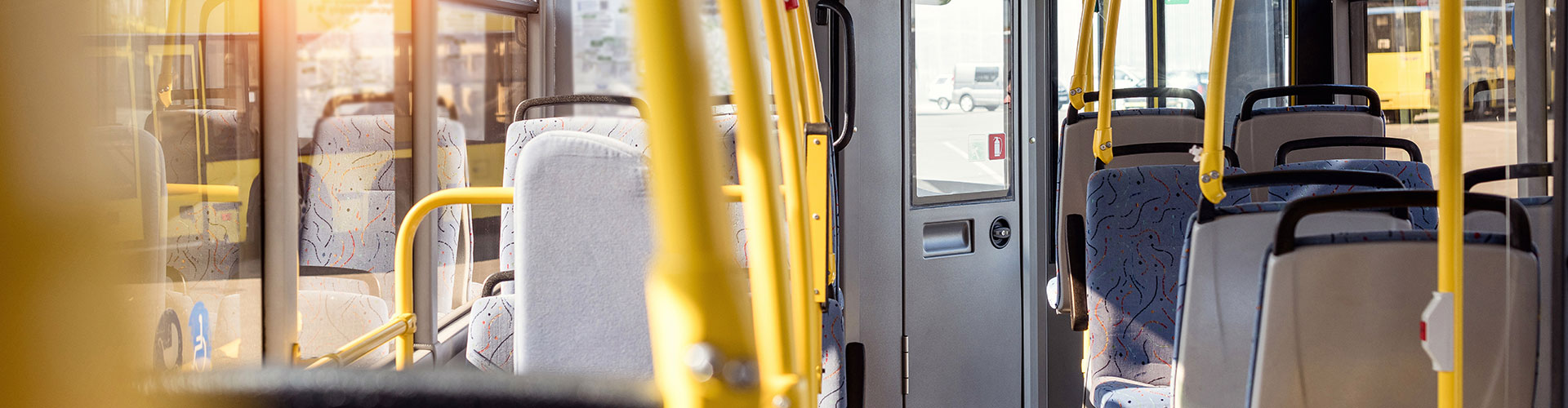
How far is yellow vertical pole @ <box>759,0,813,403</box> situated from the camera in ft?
3.25

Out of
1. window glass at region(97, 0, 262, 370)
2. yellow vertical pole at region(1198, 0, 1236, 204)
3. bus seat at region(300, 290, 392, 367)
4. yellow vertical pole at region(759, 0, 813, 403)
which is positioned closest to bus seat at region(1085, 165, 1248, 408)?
yellow vertical pole at region(1198, 0, 1236, 204)

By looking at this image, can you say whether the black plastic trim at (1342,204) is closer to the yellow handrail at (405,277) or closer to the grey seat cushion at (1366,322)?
the grey seat cushion at (1366,322)

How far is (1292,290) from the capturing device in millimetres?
1379

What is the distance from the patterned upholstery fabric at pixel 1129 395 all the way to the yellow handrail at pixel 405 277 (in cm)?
137

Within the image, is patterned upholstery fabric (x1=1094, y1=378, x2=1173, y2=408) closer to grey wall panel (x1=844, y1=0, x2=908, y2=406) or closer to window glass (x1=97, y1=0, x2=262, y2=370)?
grey wall panel (x1=844, y1=0, x2=908, y2=406)

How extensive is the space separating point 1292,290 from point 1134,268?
1.06m

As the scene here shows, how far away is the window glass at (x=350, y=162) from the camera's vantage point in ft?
6.59

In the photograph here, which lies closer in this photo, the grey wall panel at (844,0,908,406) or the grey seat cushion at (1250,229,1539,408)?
the grey seat cushion at (1250,229,1539,408)

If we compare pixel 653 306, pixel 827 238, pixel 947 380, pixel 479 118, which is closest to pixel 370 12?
pixel 479 118

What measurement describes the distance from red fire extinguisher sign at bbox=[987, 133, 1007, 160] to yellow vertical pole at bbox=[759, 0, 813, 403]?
1.87 metres

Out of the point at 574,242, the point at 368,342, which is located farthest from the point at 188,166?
the point at 574,242

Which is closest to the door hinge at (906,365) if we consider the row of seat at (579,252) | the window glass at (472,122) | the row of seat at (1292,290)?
the row of seat at (1292,290)

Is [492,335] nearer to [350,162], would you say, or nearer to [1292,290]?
[350,162]

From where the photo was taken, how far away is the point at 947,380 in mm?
3182
